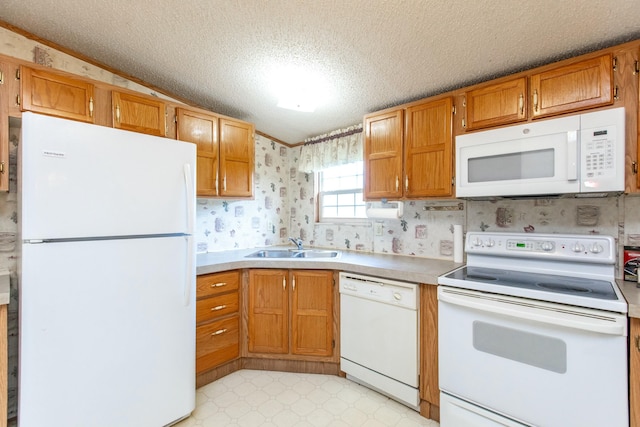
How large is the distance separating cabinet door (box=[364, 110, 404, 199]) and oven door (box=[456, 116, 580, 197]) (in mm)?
470

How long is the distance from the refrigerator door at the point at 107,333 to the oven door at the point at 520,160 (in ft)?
6.08

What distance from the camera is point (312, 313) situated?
2.29 metres

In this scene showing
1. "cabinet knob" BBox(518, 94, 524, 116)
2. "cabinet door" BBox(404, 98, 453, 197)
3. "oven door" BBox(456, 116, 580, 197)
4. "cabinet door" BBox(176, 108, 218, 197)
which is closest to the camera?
"oven door" BBox(456, 116, 580, 197)

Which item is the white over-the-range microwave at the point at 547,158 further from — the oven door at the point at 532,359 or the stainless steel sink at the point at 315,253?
the stainless steel sink at the point at 315,253

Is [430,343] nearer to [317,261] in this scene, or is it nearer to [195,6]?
[317,261]

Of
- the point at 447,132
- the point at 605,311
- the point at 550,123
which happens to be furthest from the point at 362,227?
the point at 605,311

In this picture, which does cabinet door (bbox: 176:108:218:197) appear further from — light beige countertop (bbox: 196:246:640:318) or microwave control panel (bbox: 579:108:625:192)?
microwave control panel (bbox: 579:108:625:192)

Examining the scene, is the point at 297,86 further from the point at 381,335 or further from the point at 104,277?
the point at 381,335

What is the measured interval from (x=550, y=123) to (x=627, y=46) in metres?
0.46

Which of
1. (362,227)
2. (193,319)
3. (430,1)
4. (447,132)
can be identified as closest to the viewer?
(430,1)

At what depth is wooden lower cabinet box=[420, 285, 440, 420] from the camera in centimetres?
176

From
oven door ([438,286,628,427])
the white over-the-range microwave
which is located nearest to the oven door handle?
oven door ([438,286,628,427])

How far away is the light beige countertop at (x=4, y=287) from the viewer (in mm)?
1289

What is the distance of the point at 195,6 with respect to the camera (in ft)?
4.94
